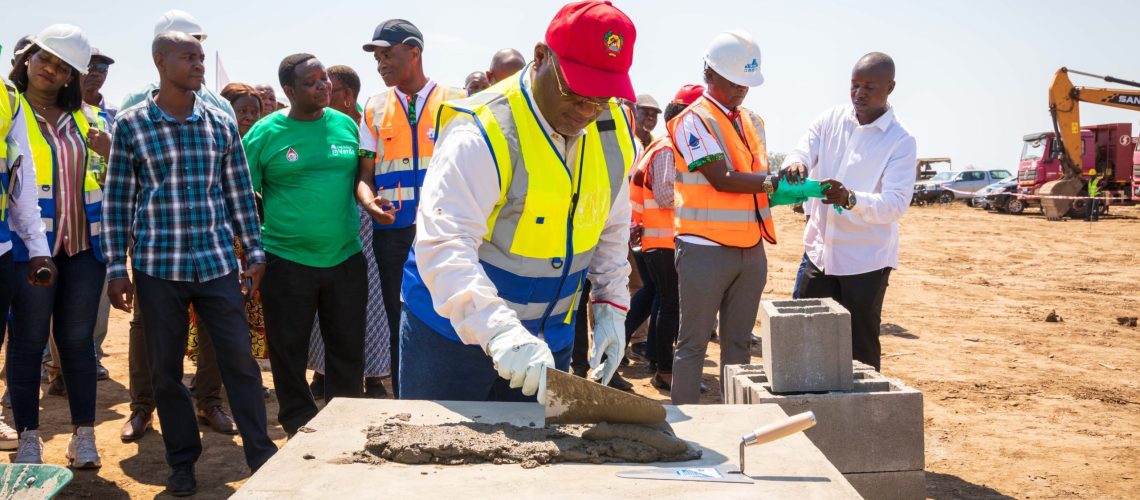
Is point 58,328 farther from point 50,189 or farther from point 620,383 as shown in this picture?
point 620,383

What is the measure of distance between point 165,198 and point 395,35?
1.78 meters

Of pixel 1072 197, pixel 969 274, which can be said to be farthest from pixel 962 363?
pixel 1072 197

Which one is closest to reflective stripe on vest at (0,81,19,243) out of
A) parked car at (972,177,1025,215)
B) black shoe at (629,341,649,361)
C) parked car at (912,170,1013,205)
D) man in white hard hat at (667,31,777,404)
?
man in white hard hat at (667,31,777,404)

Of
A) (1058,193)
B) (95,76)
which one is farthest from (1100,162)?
(95,76)

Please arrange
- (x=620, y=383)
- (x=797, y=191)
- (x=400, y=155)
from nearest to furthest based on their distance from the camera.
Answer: (x=797, y=191)
(x=400, y=155)
(x=620, y=383)

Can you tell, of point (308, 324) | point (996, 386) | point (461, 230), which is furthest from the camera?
point (996, 386)

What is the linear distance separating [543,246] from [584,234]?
0.53 feet

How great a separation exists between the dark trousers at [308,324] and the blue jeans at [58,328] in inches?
31.8

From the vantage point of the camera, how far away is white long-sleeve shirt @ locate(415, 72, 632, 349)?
98.8 inches

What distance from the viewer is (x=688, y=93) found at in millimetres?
6574

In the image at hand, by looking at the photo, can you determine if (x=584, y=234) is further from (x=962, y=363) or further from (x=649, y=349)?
(x=962, y=363)

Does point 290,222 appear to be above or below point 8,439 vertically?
above

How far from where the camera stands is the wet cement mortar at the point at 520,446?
2.30m

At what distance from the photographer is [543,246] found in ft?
9.43
